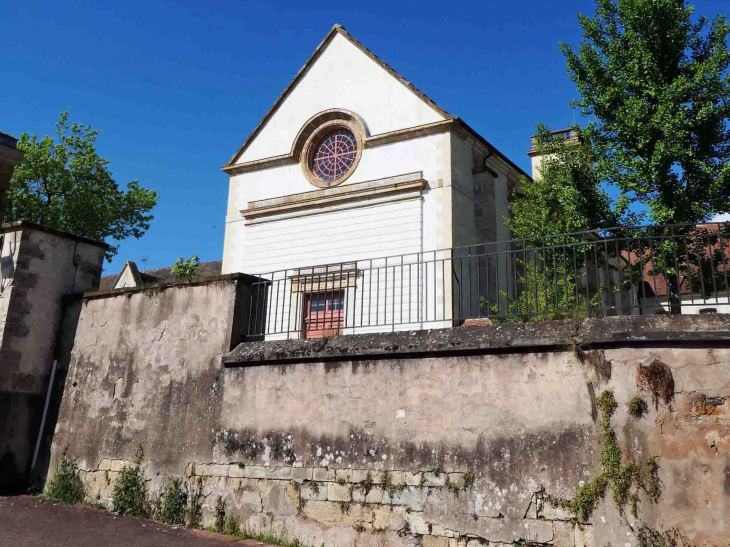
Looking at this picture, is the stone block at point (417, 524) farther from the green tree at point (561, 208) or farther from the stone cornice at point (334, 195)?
the stone cornice at point (334, 195)

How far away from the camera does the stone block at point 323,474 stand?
6.47 m

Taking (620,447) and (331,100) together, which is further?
A: (331,100)

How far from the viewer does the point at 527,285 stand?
26.4 ft

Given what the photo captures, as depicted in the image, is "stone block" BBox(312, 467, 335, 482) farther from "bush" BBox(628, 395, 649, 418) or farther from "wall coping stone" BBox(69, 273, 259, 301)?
"bush" BBox(628, 395, 649, 418)

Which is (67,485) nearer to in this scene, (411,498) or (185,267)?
(411,498)

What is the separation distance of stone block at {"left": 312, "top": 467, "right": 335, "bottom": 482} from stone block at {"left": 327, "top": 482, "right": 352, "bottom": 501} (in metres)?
0.06

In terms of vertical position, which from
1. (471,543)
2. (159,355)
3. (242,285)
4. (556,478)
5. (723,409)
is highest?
(242,285)

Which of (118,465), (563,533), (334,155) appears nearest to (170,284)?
(118,465)

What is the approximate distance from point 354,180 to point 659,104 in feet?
23.4

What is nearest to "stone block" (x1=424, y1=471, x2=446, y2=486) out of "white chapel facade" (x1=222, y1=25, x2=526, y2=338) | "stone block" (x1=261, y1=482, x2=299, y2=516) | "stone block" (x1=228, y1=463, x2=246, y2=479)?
"stone block" (x1=261, y1=482, x2=299, y2=516)

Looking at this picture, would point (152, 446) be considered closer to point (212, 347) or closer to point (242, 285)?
point (212, 347)

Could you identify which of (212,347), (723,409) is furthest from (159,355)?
(723,409)

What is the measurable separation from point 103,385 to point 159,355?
1.11 meters

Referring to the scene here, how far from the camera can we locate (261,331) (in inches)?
311
